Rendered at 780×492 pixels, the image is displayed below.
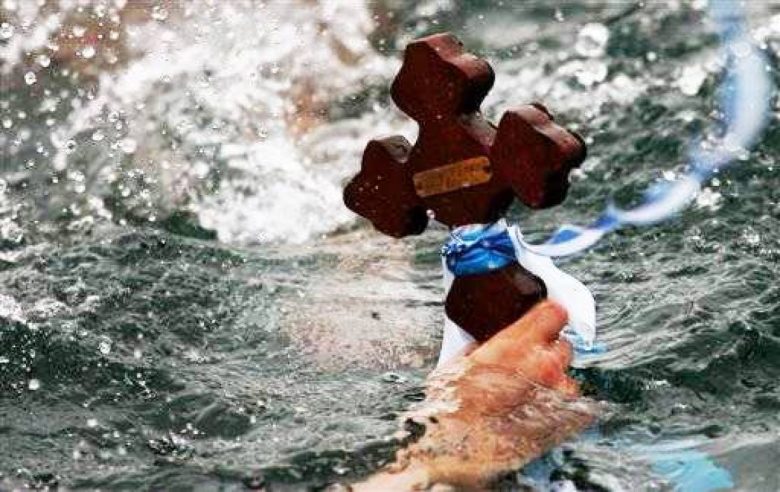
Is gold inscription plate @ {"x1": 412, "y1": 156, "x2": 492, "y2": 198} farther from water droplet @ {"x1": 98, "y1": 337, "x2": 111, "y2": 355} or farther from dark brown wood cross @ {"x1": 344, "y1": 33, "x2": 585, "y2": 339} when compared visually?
water droplet @ {"x1": 98, "y1": 337, "x2": 111, "y2": 355}

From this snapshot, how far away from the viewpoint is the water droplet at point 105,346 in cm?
345

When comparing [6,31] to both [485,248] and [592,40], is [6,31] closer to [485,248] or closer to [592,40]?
[592,40]

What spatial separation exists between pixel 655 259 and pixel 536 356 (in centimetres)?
162

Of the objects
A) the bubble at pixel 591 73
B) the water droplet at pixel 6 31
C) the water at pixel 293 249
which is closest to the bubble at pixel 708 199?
the water at pixel 293 249

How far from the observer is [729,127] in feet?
17.0

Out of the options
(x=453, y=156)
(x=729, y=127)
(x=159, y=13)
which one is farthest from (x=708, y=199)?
(x=159, y=13)

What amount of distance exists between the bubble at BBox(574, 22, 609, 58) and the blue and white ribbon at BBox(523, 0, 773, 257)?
1.69 ft

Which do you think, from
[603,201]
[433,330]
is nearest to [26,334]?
[433,330]

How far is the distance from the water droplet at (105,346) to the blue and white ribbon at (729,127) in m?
1.37

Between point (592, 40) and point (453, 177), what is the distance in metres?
3.65

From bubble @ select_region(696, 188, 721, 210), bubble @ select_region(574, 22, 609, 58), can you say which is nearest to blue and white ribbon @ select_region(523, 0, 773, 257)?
bubble @ select_region(696, 188, 721, 210)

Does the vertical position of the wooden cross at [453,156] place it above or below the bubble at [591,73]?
above

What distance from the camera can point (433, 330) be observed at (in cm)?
370

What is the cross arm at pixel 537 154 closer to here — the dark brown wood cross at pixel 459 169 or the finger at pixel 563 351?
the dark brown wood cross at pixel 459 169
